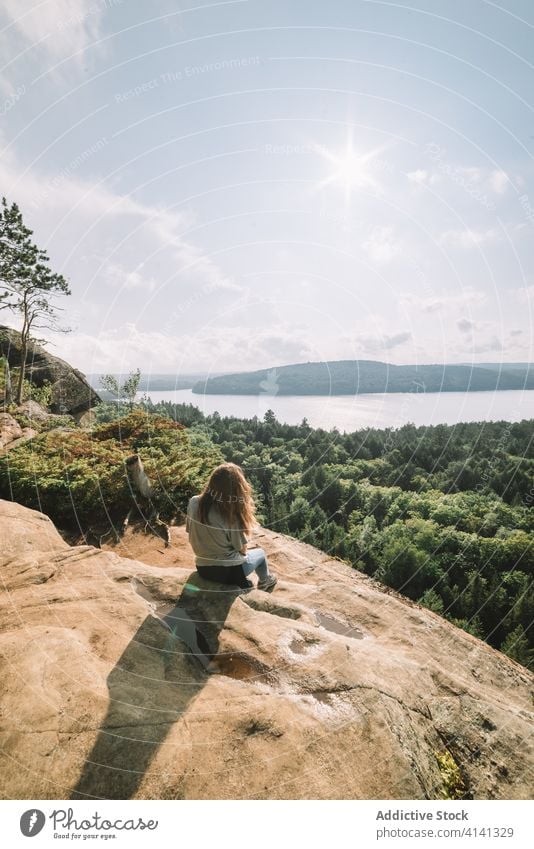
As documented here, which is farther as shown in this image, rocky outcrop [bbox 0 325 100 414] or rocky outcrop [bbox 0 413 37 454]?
rocky outcrop [bbox 0 325 100 414]

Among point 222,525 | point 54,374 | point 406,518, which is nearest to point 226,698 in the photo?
point 222,525

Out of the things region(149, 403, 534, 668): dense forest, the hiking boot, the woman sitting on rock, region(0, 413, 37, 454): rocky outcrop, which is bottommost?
region(149, 403, 534, 668): dense forest

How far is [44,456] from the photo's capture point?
12266 mm

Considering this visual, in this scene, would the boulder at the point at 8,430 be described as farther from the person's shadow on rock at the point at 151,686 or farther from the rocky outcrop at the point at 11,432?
the person's shadow on rock at the point at 151,686

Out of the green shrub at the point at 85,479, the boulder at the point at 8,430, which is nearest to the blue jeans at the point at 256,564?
the green shrub at the point at 85,479

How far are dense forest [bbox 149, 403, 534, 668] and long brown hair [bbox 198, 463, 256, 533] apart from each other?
1915cm

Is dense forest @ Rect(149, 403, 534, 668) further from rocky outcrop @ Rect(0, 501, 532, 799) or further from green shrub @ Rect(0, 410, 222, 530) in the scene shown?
rocky outcrop @ Rect(0, 501, 532, 799)

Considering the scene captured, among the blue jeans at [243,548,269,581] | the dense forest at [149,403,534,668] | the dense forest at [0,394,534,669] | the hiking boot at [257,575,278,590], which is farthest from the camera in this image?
the dense forest at [149,403,534,668]

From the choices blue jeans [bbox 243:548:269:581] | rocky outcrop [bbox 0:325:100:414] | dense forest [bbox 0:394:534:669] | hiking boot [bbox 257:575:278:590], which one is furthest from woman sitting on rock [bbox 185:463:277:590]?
rocky outcrop [bbox 0:325:100:414]

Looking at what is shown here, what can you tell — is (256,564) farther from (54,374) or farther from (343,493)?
(343,493)

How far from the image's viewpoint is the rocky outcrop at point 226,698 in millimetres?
2967

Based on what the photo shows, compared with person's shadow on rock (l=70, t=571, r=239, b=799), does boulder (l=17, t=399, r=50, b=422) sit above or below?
above

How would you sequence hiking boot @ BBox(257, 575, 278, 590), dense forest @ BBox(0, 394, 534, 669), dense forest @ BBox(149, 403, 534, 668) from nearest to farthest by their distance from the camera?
hiking boot @ BBox(257, 575, 278, 590) → dense forest @ BBox(0, 394, 534, 669) → dense forest @ BBox(149, 403, 534, 668)

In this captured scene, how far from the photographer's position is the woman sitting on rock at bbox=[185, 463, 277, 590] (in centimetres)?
540
